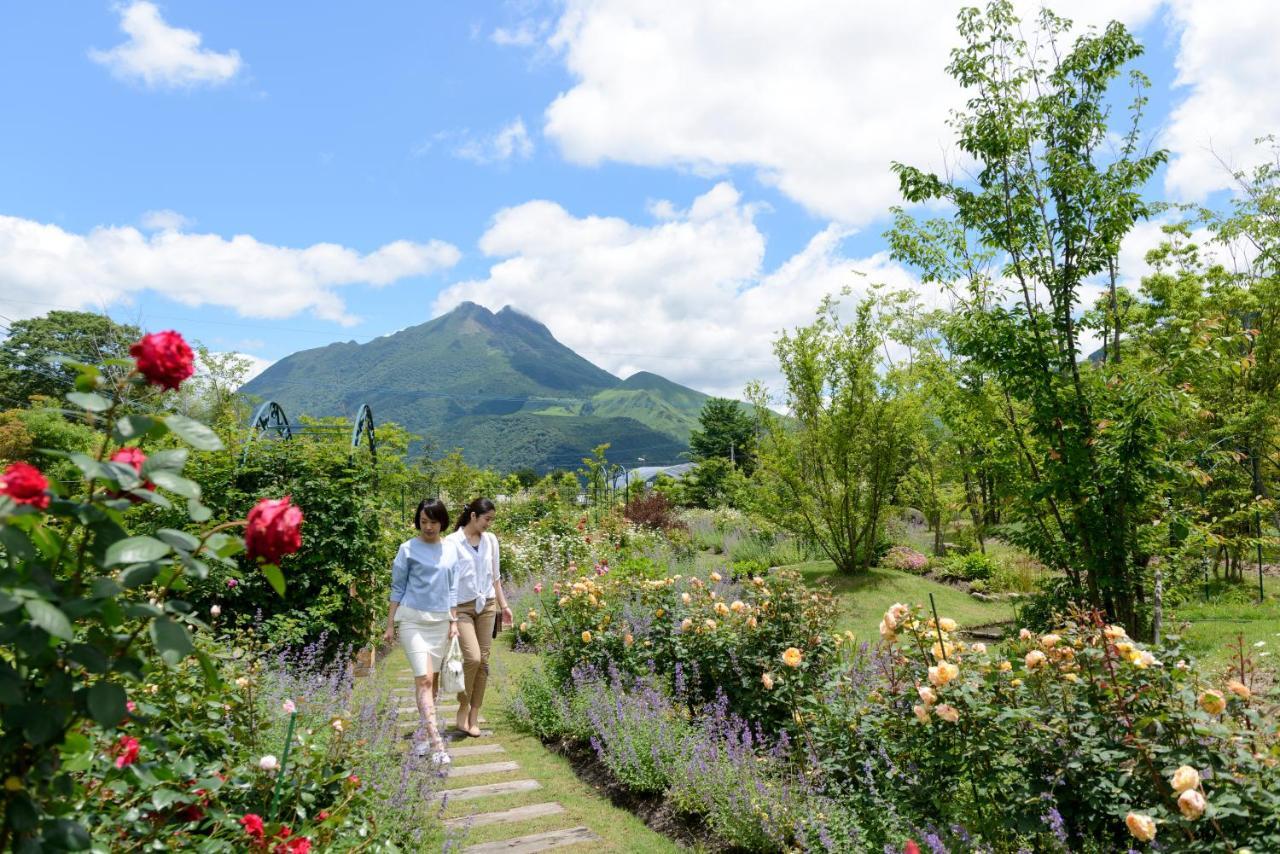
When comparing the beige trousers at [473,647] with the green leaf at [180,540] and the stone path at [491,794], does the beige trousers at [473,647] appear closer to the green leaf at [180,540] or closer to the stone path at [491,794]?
the stone path at [491,794]

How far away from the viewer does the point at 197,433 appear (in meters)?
1.25

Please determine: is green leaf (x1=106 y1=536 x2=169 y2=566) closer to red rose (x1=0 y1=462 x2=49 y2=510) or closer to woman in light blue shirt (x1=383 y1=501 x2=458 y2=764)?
red rose (x1=0 y1=462 x2=49 y2=510)

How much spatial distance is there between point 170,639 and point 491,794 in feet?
12.1

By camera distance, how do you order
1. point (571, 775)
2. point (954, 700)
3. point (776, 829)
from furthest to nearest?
point (571, 775)
point (776, 829)
point (954, 700)

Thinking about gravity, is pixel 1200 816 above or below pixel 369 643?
above

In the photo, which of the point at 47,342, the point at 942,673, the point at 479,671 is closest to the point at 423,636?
the point at 479,671

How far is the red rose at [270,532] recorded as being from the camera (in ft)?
4.00

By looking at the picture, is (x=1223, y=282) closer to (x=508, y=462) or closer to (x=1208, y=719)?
(x=1208, y=719)

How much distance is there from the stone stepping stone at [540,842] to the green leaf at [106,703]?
2878mm

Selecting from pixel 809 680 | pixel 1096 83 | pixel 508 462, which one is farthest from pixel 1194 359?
pixel 508 462

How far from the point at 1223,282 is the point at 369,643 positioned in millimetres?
12623

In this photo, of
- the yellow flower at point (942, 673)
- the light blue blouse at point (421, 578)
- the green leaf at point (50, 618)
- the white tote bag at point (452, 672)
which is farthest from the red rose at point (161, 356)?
A: the white tote bag at point (452, 672)

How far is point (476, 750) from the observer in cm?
518

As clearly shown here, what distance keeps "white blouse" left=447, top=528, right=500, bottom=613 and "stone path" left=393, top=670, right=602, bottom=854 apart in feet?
3.08
